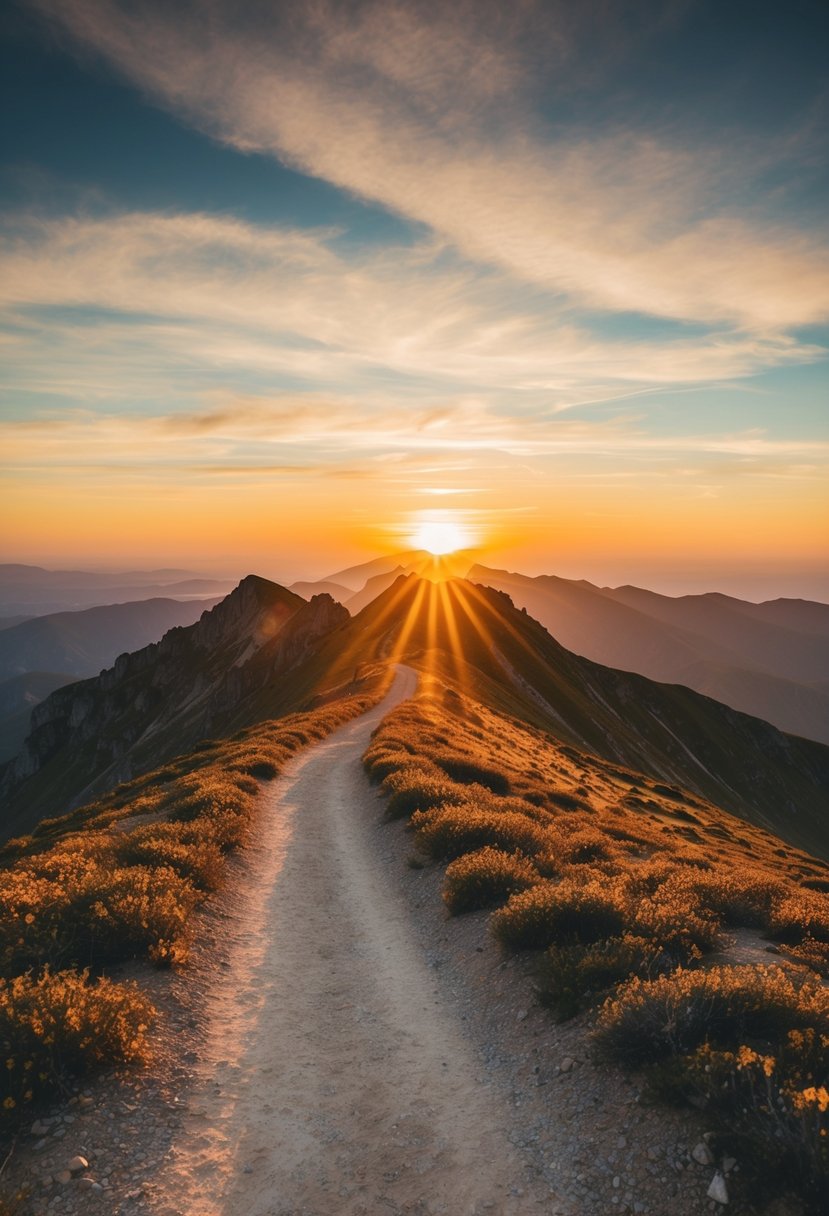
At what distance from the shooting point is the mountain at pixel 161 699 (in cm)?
11988

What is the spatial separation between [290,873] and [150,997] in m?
7.80

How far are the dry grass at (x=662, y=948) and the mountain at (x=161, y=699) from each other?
87.3 meters

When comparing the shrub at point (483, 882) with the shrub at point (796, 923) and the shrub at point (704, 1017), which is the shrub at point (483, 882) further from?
the shrub at point (704, 1017)

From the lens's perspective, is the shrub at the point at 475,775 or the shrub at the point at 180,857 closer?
the shrub at the point at 180,857

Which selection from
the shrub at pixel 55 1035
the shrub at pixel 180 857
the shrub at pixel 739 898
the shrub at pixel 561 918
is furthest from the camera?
the shrub at pixel 180 857

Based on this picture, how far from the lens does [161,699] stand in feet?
491

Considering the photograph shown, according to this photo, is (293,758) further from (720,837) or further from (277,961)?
(720,837)

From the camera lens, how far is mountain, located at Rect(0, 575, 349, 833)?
119875 millimetres

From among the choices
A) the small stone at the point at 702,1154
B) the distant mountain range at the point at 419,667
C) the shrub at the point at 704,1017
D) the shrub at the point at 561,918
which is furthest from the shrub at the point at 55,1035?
the distant mountain range at the point at 419,667

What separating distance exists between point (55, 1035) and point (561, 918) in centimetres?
762

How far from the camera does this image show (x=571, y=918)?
10688 mm

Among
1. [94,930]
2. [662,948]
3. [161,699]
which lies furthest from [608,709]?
[94,930]

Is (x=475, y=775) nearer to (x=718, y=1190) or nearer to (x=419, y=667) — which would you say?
(x=718, y=1190)

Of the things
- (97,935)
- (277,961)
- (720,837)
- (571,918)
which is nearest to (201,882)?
→ (277,961)
